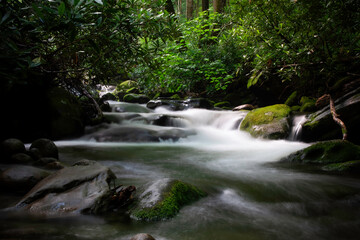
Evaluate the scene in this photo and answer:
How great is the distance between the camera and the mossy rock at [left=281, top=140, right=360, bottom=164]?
15.0ft

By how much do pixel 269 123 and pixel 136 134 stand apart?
4.15 m

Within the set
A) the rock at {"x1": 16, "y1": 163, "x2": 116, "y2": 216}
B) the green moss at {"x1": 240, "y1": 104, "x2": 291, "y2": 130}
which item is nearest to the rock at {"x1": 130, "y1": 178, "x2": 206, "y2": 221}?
the rock at {"x1": 16, "y1": 163, "x2": 116, "y2": 216}

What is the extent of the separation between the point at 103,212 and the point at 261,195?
2028 millimetres

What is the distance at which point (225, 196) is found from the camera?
10.8 feet

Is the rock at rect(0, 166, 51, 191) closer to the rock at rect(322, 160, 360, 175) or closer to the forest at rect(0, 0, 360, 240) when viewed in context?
the forest at rect(0, 0, 360, 240)

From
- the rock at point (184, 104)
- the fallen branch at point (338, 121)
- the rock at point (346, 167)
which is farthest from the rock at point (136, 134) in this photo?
the rock at point (346, 167)

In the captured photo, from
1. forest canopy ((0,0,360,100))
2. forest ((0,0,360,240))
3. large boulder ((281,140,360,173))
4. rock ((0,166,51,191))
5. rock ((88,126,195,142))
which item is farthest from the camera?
rock ((88,126,195,142))

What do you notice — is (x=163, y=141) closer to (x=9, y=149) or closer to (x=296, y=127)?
(x=296, y=127)

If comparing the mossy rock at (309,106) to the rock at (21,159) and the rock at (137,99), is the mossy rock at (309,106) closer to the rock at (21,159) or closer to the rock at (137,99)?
the rock at (21,159)

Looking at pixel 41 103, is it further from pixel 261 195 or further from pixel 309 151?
pixel 309 151

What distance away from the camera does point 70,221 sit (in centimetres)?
234

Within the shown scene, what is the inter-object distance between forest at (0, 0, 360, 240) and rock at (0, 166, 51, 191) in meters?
0.02

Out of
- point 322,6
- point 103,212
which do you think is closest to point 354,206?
point 322,6

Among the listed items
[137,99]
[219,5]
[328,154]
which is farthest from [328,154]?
[137,99]
